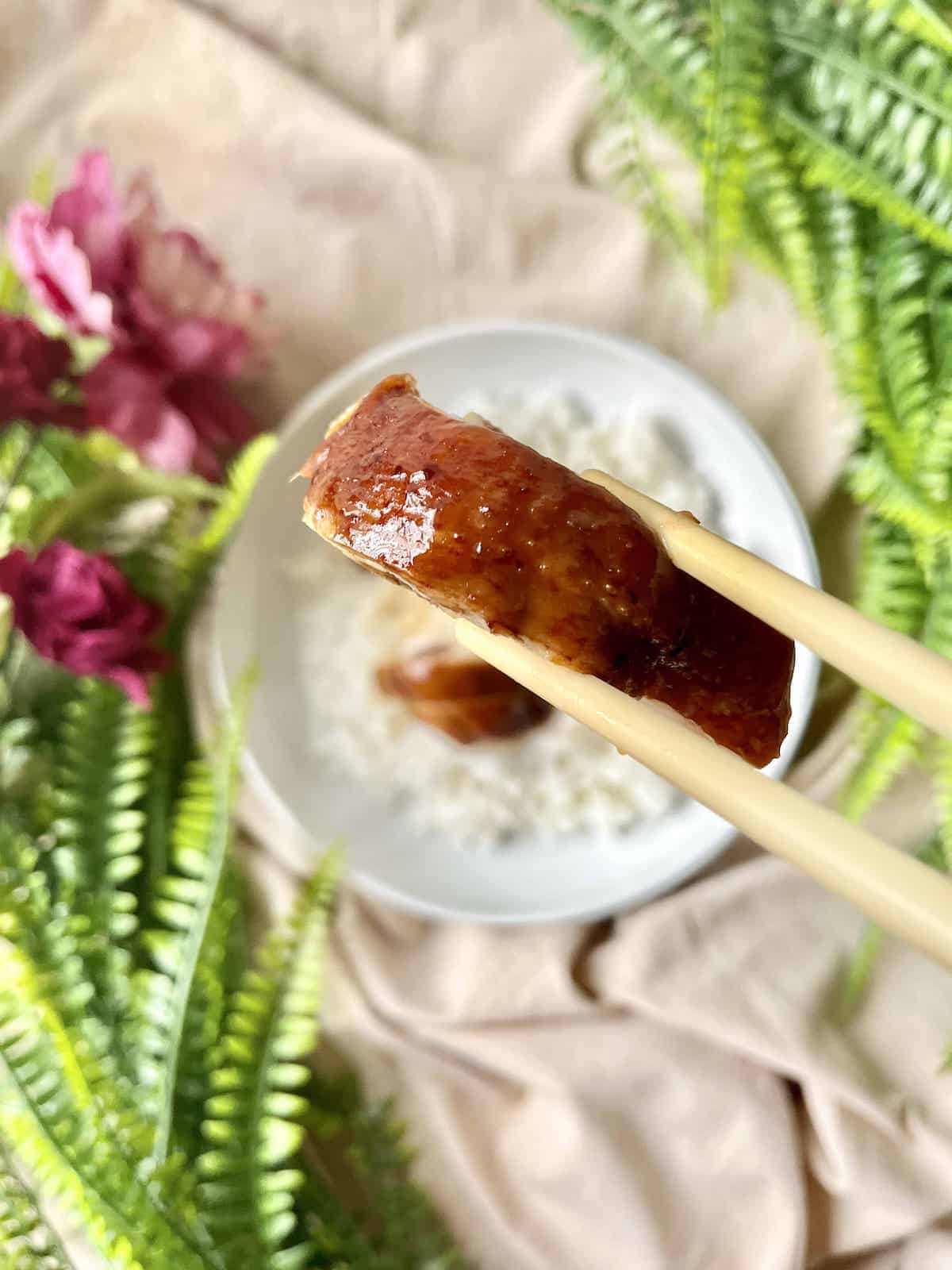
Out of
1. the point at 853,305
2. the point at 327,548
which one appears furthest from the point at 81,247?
the point at 853,305

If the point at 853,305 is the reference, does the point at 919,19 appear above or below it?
above

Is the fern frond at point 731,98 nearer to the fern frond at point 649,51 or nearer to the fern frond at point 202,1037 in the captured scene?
the fern frond at point 649,51

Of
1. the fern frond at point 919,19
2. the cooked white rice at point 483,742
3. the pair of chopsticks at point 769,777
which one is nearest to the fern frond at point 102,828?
the cooked white rice at point 483,742

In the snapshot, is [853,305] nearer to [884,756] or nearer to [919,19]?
[919,19]

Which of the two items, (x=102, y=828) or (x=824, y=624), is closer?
(x=824, y=624)

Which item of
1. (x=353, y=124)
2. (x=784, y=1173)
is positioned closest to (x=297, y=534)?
(x=353, y=124)

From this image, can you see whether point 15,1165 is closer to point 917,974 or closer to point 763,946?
point 763,946

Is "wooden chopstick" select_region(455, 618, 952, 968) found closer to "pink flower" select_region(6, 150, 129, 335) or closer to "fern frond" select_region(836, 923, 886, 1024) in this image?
"fern frond" select_region(836, 923, 886, 1024)
